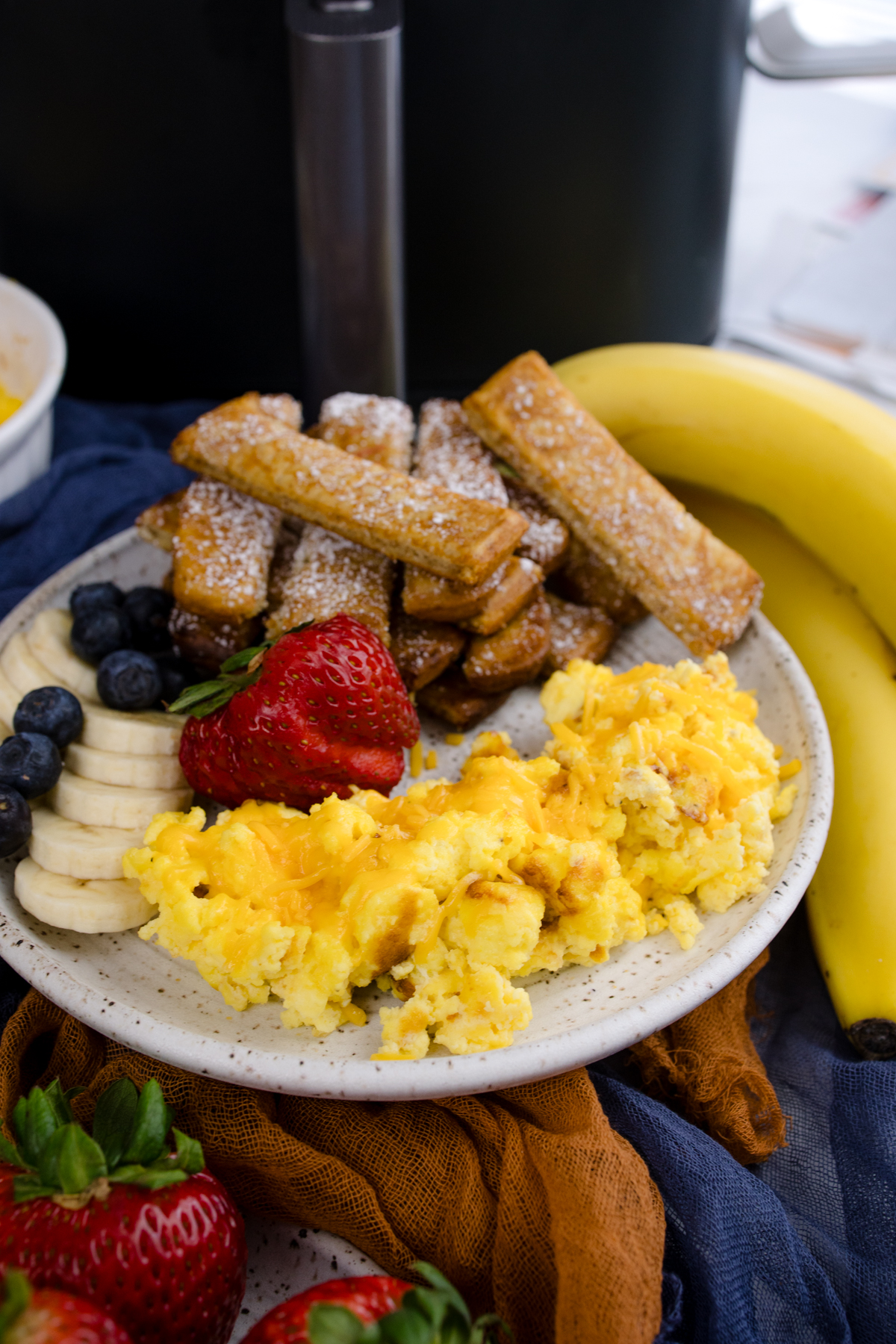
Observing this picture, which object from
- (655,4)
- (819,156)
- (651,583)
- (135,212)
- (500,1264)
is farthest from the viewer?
(819,156)

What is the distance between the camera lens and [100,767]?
1.32 meters

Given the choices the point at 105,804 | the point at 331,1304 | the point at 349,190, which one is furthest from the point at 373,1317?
the point at 349,190

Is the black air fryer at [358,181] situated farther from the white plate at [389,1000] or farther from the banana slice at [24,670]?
the white plate at [389,1000]

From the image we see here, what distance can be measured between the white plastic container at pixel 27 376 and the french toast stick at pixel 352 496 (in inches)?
13.7

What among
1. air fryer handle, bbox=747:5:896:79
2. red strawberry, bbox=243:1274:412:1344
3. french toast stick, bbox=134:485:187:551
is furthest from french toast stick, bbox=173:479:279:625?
air fryer handle, bbox=747:5:896:79

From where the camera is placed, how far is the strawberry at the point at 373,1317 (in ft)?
2.48

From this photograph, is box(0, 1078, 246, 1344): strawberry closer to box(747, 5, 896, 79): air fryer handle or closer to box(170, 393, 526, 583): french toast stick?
box(170, 393, 526, 583): french toast stick

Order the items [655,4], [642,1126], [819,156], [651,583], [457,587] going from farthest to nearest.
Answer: [819,156], [655,4], [651,583], [457,587], [642,1126]

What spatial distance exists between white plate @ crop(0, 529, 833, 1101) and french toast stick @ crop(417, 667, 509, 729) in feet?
0.46

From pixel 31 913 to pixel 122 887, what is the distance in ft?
0.35

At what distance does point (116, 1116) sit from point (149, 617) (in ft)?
2.63

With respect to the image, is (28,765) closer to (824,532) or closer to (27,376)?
(27,376)

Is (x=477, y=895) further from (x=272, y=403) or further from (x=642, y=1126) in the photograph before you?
(x=272, y=403)

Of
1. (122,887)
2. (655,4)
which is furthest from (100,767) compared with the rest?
(655,4)
